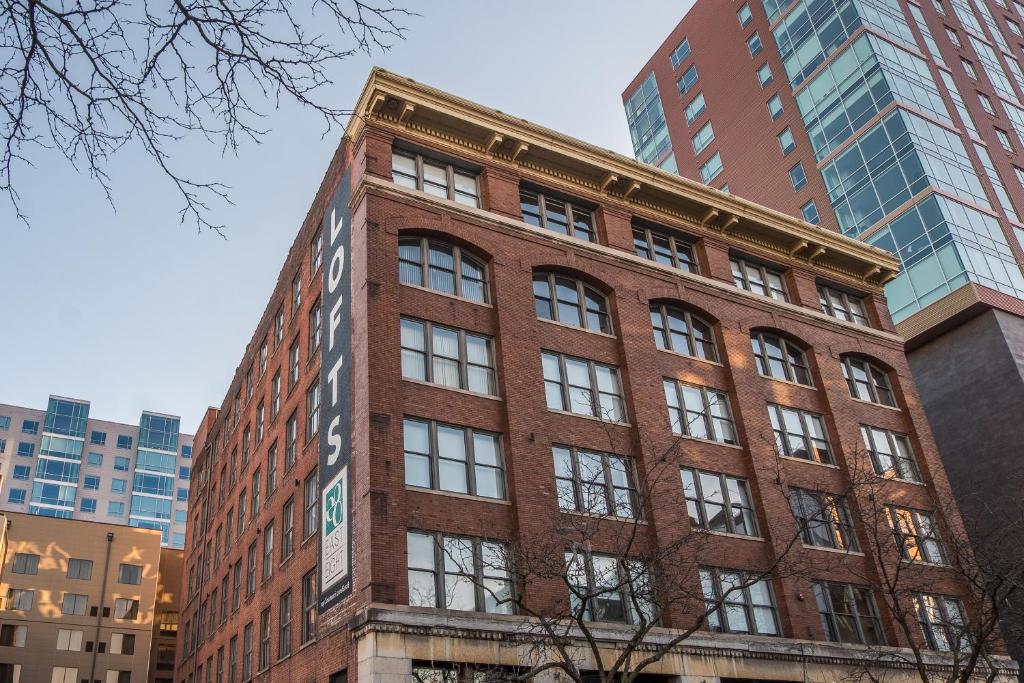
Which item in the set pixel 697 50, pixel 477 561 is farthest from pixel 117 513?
pixel 477 561

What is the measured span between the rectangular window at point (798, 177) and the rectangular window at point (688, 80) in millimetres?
14593

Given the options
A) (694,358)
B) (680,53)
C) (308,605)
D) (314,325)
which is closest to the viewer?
(308,605)

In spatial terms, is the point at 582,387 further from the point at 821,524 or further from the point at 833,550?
the point at 833,550

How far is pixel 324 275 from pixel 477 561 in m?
12.4

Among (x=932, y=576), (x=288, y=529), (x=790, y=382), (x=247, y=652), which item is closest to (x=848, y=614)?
(x=932, y=576)

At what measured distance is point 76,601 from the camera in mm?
60312

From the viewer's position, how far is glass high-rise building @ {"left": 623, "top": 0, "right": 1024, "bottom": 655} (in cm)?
3822

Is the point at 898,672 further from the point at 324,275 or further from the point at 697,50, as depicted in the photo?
the point at 697,50

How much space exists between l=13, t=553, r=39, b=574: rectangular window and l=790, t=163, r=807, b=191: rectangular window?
2162 inches

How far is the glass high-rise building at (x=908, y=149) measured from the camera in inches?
1505

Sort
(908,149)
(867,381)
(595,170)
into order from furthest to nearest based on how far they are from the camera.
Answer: (908,149) → (867,381) → (595,170)

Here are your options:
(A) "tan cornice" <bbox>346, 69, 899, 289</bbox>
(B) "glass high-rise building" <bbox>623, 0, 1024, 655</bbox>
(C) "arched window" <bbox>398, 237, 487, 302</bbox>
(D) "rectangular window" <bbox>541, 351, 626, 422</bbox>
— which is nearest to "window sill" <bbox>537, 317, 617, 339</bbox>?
(D) "rectangular window" <bbox>541, 351, 626, 422</bbox>

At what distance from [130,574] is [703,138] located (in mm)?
50512

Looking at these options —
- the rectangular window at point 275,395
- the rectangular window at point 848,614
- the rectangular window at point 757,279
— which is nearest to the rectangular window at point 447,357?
the rectangular window at point 275,395
